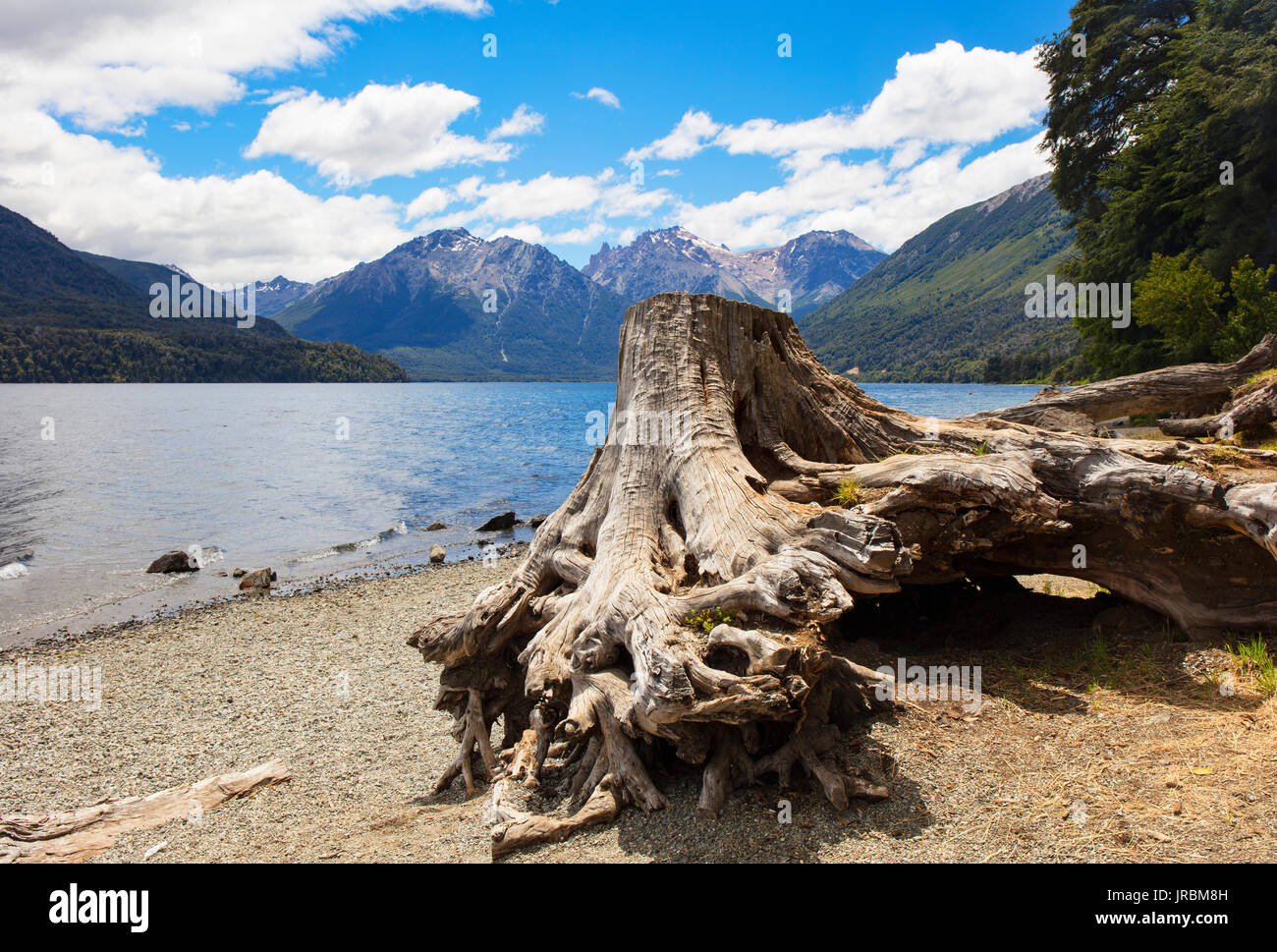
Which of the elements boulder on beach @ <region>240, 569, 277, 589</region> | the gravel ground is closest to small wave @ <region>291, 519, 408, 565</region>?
boulder on beach @ <region>240, 569, 277, 589</region>

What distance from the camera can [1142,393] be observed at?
13.5m

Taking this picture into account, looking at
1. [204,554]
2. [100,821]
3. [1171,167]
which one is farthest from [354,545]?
[1171,167]

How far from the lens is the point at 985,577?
9.90 m

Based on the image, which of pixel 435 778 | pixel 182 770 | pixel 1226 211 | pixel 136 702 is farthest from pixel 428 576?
pixel 1226 211

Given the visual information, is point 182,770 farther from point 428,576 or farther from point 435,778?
point 428,576

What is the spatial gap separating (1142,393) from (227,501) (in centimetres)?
4152

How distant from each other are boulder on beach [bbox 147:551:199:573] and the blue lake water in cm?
52

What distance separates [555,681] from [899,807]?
3.08m

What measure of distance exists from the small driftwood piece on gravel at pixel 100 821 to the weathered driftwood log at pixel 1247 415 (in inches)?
598

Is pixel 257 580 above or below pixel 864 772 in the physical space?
below

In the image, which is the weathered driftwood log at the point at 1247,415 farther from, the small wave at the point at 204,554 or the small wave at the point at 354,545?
the small wave at the point at 204,554

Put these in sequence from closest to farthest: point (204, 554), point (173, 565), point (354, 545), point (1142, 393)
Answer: point (1142, 393), point (173, 565), point (204, 554), point (354, 545)

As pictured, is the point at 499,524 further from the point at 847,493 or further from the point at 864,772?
the point at 864,772

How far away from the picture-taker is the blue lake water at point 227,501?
24062 millimetres
